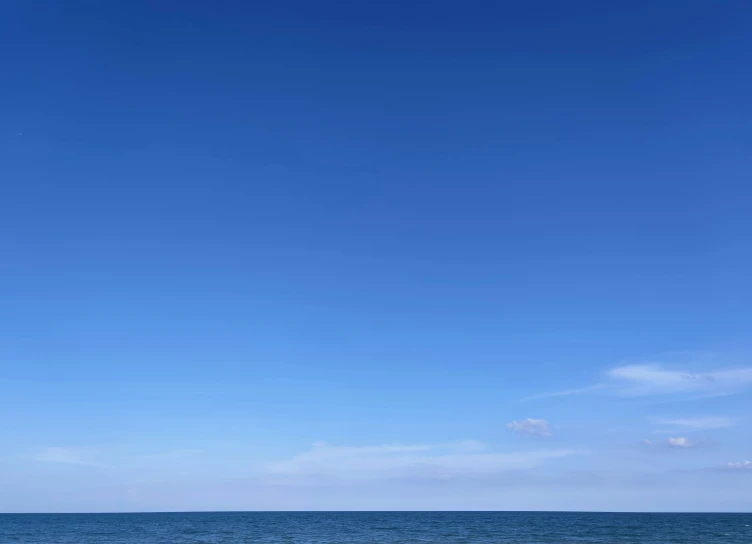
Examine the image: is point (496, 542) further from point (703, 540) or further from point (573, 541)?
point (703, 540)

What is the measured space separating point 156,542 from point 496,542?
4116cm

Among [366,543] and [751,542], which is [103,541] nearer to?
[366,543]

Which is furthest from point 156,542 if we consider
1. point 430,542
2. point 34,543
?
point 430,542

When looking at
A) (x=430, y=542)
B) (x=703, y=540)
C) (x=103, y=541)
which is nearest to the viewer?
(x=430, y=542)

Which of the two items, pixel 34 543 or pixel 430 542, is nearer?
pixel 430 542

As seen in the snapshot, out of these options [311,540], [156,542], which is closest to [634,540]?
[311,540]

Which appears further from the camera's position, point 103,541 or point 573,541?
point 103,541

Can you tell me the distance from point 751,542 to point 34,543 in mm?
84879

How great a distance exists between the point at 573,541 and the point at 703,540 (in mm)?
18462

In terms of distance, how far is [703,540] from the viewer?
72438 mm

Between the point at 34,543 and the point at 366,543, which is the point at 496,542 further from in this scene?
the point at 34,543

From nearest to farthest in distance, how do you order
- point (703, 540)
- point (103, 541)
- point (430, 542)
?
point (430, 542) → point (703, 540) → point (103, 541)

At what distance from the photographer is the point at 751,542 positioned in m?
66.9

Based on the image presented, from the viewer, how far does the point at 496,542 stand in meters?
67.2
